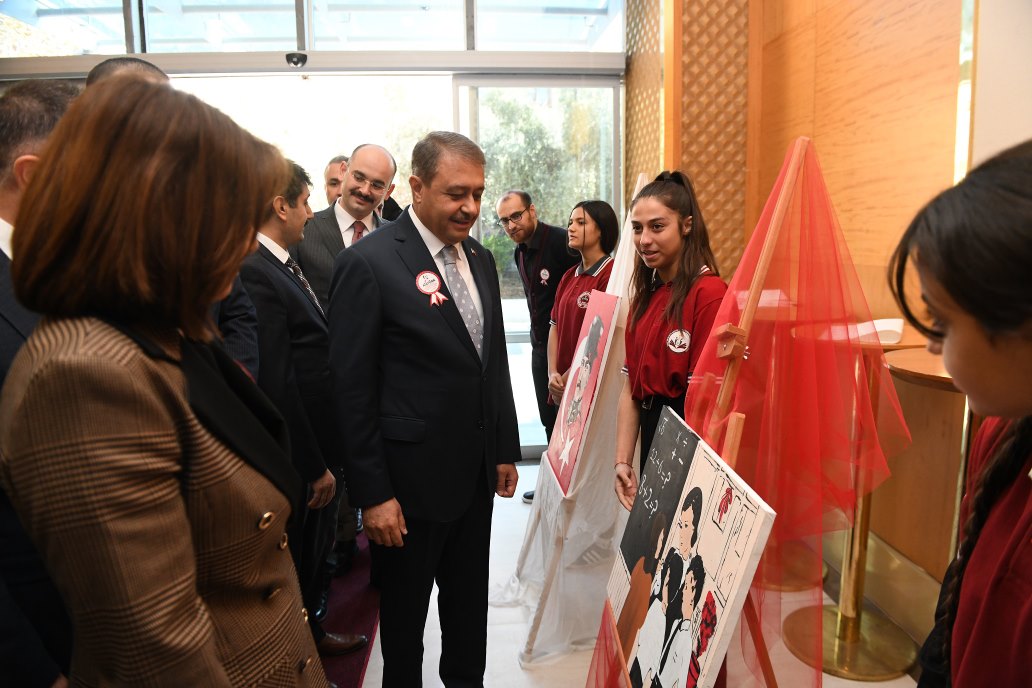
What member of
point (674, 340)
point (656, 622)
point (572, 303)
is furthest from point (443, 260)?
point (572, 303)

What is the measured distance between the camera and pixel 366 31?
5.07 meters

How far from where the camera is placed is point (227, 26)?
16.3 feet

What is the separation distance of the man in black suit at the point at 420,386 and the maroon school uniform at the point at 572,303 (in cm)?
149

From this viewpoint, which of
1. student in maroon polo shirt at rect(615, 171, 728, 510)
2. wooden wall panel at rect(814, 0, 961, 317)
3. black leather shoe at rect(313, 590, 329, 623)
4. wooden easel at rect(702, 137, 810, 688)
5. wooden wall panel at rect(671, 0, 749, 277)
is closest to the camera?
wooden easel at rect(702, 137, 810, 688)

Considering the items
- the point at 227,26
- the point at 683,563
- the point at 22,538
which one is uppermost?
the point at 227,26

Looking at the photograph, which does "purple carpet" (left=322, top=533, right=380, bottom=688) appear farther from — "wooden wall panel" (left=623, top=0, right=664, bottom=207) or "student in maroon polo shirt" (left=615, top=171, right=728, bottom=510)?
"wooden wall panel" (left=623, top=0, right=664, bottom=207)

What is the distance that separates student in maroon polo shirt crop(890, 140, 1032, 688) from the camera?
2.24 ft

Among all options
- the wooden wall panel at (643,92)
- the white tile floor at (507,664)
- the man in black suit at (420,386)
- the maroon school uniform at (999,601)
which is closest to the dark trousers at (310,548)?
the white tile floor at (507,664)

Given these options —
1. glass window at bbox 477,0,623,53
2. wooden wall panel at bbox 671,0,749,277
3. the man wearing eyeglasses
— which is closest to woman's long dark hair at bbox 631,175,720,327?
the man wearing eyeglasses

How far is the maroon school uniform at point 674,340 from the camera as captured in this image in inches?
77.9

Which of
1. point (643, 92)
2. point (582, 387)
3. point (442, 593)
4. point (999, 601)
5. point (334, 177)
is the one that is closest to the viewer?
point (999, 601)

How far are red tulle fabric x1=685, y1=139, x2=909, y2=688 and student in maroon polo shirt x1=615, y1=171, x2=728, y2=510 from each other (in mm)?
367

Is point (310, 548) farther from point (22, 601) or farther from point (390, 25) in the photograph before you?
point (390, 25)

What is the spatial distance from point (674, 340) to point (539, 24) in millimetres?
3908
